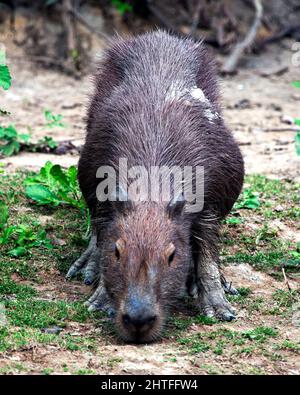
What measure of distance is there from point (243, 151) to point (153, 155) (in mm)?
3538

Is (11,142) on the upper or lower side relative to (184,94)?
lower

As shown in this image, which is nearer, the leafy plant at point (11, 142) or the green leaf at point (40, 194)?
the green leaf at point (40, 194)

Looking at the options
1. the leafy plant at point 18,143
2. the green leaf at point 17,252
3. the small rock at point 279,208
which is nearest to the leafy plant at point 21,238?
the green leaf at point 17,252

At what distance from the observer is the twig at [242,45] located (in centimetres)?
1161

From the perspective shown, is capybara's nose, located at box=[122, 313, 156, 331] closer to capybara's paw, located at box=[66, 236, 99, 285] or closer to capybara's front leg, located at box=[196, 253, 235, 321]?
capybara's front leg, located at box=[196, 253, 235, 321]

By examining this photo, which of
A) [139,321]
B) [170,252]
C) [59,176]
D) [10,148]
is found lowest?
[139,321]

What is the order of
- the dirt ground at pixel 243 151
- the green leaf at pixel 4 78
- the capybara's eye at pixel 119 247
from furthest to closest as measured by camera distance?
the green leaf at pixel 4 78
the capybara's eye at pixel 119 247
the dirt ground at pixel 243 151

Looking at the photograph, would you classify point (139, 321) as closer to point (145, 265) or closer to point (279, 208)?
point (145, 265)

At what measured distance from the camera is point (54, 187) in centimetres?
682

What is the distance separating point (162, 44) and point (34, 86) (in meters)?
4.96

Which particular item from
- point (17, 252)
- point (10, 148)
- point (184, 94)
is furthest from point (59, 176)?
point (184, 94)

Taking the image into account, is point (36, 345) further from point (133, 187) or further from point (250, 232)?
point (250, 232)

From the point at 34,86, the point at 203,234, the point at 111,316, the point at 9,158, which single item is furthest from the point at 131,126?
the point at 34,86

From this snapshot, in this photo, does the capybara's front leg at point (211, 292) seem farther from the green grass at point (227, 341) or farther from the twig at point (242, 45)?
the twig at point (242, 45)
